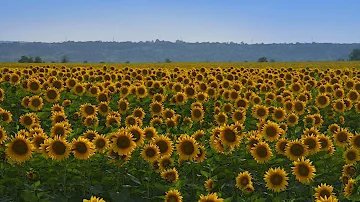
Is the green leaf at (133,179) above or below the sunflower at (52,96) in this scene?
below

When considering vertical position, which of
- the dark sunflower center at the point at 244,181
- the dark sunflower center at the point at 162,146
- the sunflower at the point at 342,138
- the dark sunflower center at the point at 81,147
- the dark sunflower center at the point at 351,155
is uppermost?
the dark sunflower center at the point at 81,147

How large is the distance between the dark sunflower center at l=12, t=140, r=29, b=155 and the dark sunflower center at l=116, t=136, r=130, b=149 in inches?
43.0

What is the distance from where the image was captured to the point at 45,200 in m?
5.67

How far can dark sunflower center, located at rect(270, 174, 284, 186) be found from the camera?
6.55m

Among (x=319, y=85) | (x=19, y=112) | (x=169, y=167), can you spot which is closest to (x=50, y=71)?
(x=19, y=112)

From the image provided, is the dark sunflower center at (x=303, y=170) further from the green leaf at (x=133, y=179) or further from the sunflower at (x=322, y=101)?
the sunflower at (x=322, y=101)

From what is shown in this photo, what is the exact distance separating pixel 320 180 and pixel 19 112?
319 inches

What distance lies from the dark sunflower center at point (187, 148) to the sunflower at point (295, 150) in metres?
1.27

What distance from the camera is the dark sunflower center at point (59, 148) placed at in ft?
21.3

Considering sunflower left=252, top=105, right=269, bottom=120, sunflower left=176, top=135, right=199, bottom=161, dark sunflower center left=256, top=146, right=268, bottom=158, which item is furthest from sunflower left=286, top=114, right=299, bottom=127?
sunflower left=176, top=135, right=199, bottom=161

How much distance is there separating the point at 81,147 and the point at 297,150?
2826mm

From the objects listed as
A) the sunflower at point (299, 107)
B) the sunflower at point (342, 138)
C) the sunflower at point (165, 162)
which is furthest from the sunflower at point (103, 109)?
the sunflower at point (342, 138)

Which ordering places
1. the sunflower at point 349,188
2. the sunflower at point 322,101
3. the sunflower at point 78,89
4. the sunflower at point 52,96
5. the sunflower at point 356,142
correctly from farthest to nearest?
1. the sunflower at point 78,89
2. the sunflower at point 322,101
3. the sunflower at point 52,96
4. the sunflower at point 356,142
5. the sunflower at point 349,188

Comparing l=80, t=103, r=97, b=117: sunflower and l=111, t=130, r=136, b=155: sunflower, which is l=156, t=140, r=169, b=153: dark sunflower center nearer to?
l=111, t=130, r=136, b=155: sunflower
